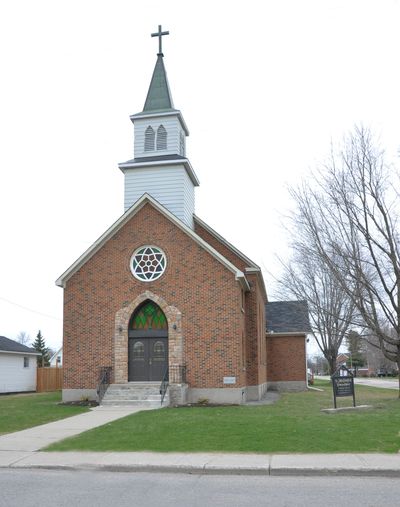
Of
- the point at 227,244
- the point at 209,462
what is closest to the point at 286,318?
the point at 227,244

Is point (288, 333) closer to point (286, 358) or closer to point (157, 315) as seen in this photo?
point (286, 358)

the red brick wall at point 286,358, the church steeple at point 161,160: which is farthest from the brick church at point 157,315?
the red brick wall at point 286,358

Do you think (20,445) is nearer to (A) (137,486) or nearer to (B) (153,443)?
(B) (153,443)

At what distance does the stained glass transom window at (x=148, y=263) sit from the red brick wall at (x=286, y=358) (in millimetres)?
12857

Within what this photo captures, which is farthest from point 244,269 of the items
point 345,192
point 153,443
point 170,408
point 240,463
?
point 240,463

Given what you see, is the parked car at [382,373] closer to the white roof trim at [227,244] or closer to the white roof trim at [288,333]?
the white roof trim at [288,333]

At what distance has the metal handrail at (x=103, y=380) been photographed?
21406 millimetres

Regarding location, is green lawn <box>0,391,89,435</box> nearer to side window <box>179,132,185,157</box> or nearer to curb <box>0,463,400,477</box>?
curb <box>0,463,400,477</box>

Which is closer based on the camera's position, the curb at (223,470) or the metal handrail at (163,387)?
the curb at (223,470)

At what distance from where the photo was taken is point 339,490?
8.21 metres

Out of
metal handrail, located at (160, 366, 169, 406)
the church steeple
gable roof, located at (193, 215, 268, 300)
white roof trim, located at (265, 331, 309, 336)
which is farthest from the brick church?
white roof trim, located at (265, 331, 309, 336)

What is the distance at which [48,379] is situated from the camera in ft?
124

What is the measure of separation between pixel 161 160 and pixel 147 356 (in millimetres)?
9104

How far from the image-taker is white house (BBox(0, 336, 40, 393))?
34.3 m
